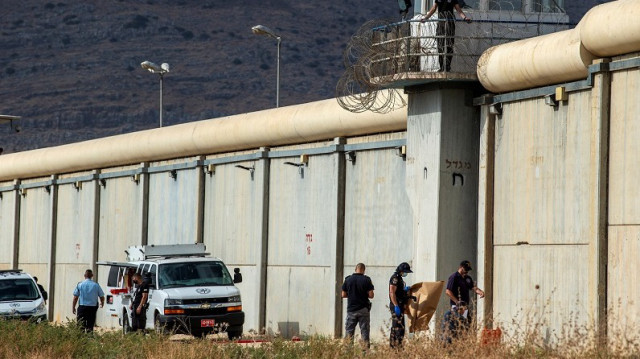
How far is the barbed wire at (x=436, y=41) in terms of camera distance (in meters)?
24.3

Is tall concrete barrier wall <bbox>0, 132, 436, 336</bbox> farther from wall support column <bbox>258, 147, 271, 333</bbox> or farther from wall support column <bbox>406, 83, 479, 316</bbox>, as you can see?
wall support column <bbox>406, 83, 479, 316</bbox>

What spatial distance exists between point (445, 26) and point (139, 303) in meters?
9.71

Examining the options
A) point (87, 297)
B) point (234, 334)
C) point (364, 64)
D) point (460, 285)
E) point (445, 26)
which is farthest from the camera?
point (234, 334)

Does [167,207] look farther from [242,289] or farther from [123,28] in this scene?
[123,28]

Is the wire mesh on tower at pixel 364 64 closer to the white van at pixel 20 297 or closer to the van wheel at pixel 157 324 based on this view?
the van wheel at pixel 157 324

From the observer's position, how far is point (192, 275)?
30031 millimetres

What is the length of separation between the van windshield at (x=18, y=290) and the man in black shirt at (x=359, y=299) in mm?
12183

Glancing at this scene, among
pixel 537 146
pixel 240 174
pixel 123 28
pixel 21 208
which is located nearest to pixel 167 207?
pixel 240 174

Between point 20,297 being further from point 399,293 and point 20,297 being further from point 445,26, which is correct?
point 445,26

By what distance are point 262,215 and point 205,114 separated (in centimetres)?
10087

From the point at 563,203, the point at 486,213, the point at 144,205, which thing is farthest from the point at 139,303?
the point at 563,203

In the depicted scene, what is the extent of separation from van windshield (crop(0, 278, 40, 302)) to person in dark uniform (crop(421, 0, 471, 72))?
1376cm

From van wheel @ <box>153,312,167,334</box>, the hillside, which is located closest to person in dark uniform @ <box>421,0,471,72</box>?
van wheel @ <box>153,312,167,334</box>

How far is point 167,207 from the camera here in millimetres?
37438
